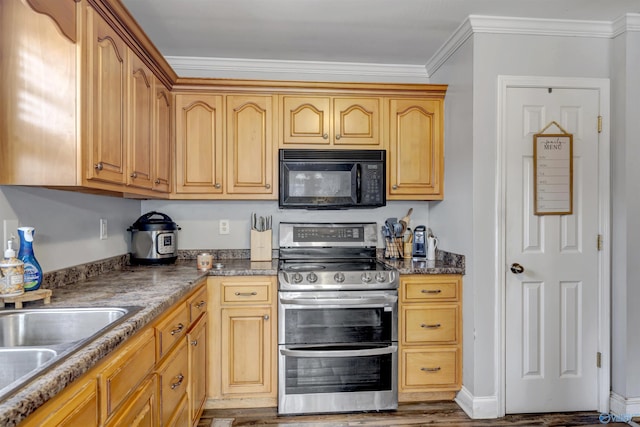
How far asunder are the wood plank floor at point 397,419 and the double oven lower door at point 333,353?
50mm

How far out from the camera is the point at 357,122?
2.69 metres

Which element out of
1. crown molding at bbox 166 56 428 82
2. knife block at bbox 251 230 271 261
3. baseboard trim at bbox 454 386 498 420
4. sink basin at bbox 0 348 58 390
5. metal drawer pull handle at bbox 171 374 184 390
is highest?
crown molding at bbox 166 56 428 82

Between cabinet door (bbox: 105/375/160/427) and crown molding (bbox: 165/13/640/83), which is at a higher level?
crown molding (bbox: 165/13/640/83)

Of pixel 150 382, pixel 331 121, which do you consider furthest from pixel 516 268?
pixel 150 382

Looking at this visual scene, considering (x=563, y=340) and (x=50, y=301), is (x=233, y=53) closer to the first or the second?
(x=50, y=301)

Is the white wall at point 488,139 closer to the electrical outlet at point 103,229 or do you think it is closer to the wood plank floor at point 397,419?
the wood plank floor at point 397,419

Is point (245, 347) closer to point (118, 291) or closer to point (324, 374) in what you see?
point (324, 374)

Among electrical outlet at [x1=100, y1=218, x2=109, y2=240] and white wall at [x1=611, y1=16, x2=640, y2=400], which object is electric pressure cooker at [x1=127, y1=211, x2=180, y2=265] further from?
white wall at [x1=611, y1=16, x2=640, y2=400]

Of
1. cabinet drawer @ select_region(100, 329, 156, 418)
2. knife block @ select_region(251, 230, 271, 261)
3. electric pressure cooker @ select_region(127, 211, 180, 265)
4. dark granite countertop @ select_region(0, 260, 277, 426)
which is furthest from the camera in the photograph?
knife block @ select_region(251, 230, 271, 261)

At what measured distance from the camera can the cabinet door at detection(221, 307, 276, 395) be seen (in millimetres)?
2301

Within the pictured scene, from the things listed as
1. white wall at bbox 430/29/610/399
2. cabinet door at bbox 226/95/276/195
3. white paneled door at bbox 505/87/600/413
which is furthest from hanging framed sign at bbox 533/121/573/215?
cabinet door at bbox 226/95/276/195

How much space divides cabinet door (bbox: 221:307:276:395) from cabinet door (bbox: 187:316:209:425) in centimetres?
12

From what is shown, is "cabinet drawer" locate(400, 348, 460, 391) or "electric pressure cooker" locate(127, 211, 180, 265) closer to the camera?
"cabinet drawer" locate(400, 348, 460, 391)

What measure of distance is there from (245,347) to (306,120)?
1571mm
